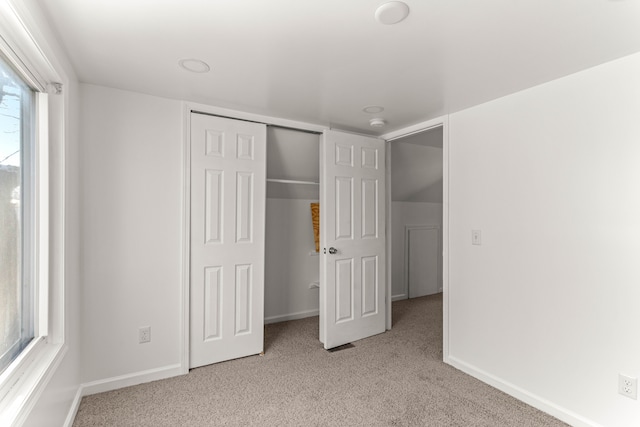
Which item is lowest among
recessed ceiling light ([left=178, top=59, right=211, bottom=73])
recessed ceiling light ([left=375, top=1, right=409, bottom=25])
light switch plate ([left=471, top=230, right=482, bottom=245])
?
light switch plate ([left=471, top=230, right=482, bottom=245])

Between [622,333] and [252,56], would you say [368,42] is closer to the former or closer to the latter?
[252,56]

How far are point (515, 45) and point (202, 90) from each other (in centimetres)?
194

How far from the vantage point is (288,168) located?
11.7 ft

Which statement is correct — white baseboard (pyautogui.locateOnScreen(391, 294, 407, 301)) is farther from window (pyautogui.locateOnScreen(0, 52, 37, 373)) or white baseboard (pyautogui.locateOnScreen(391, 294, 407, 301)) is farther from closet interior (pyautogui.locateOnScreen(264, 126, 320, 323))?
window (pyautogui.locateOnScreen(0, 52, 37, 373))

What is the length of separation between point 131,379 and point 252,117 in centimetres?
221

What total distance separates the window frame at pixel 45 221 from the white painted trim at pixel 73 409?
43 cm

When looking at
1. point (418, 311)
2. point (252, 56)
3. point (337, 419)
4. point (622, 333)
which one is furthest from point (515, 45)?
point (418, 311)

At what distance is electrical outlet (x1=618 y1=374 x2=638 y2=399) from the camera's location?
1.71 meters

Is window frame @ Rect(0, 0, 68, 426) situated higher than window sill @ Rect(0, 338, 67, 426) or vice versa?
window frame @ Rect(0, 0, 68, 426)

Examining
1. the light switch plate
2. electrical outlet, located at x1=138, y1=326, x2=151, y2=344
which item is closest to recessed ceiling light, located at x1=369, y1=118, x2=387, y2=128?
the light switch plate

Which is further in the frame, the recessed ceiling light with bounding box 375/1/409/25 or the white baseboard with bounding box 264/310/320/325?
the white baseboard with bounding box 264/310/320/325

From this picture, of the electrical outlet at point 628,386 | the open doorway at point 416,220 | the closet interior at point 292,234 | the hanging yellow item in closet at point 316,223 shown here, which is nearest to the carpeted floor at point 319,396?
the electrical outlet at point 628,386

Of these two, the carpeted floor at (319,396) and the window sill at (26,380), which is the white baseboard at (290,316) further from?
the window sill at (26,380)

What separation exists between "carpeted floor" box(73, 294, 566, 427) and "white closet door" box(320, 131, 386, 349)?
0.33 meters
